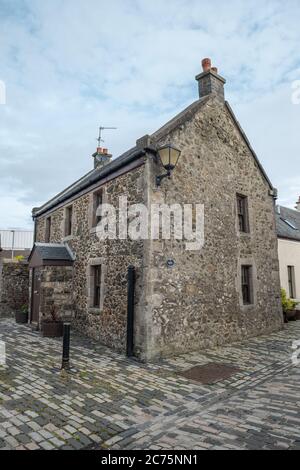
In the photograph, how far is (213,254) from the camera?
9.35 m

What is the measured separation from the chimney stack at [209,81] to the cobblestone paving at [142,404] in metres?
8.55

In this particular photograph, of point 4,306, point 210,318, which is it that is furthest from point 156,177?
point 4,306

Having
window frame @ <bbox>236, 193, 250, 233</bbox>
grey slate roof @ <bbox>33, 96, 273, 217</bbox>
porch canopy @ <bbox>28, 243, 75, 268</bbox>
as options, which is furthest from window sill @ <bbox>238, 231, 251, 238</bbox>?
porch canopy @ <bbox>28, 243, 75, 268</bbox>

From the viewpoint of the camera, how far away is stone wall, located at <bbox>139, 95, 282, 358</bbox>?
306 inches

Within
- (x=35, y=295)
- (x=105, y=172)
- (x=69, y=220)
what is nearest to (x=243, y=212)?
(x=105, y=172)

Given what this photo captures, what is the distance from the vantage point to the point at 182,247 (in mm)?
8391

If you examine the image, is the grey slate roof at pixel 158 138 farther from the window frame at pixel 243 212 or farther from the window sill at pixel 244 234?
the window sill at pixel 244 234

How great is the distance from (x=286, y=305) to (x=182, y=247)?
8.11 metres

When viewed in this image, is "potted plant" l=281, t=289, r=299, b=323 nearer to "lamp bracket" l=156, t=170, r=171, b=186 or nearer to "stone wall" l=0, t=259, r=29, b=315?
"lamp bracket" l=156, t=170, r=171, b=186

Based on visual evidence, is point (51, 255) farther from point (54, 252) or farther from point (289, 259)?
point (289, 259)

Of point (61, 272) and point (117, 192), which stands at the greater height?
point (117, 192)

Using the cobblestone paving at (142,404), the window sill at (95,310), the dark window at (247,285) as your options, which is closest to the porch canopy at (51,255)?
the window sill at (95,310)

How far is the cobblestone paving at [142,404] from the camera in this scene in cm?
362
